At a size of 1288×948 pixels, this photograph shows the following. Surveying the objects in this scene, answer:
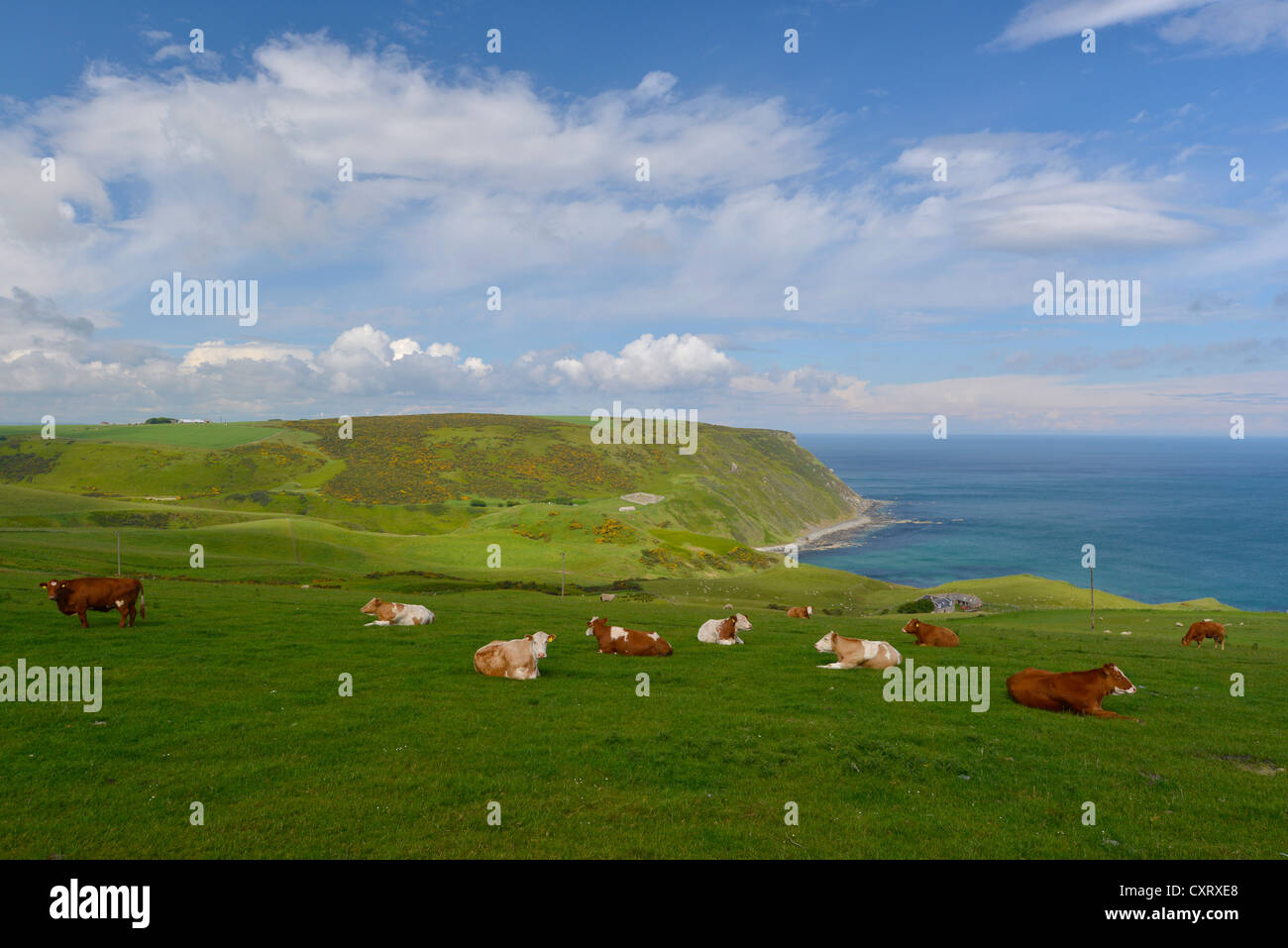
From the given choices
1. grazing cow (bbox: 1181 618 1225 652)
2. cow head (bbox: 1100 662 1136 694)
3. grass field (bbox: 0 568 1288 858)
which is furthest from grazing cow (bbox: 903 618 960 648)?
grazing cow (bbox: 1181 618 1225 652)

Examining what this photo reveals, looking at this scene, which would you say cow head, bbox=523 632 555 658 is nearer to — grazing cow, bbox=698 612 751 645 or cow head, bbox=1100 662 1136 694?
grazing cow, bbox=698 612 751 645

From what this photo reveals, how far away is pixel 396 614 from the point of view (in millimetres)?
25141

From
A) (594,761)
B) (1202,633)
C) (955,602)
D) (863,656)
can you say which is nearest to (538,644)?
(594,761)

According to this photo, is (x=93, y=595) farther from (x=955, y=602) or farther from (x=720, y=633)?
(x=955, y=602)

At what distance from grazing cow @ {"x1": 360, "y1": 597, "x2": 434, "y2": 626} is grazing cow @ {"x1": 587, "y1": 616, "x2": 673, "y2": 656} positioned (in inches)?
344

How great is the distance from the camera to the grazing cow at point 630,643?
20.2m

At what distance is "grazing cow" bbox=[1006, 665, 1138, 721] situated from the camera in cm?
1443

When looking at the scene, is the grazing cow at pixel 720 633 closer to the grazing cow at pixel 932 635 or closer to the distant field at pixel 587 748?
the distant field at pixel 587 748

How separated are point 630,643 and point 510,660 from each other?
458 cm

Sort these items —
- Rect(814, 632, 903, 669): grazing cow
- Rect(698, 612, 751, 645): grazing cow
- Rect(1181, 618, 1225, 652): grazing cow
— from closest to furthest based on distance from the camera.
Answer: Rect(814, 632, 903, 669): grazing cow, Rect(698, 612, 751, 645): grazing cow, Rect(1181, 618, 1225, 652): grazing cow

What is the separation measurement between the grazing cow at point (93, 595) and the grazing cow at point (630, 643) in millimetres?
15043

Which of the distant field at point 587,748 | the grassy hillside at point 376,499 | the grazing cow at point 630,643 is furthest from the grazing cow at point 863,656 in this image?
the grassy hillside at point 376,499
